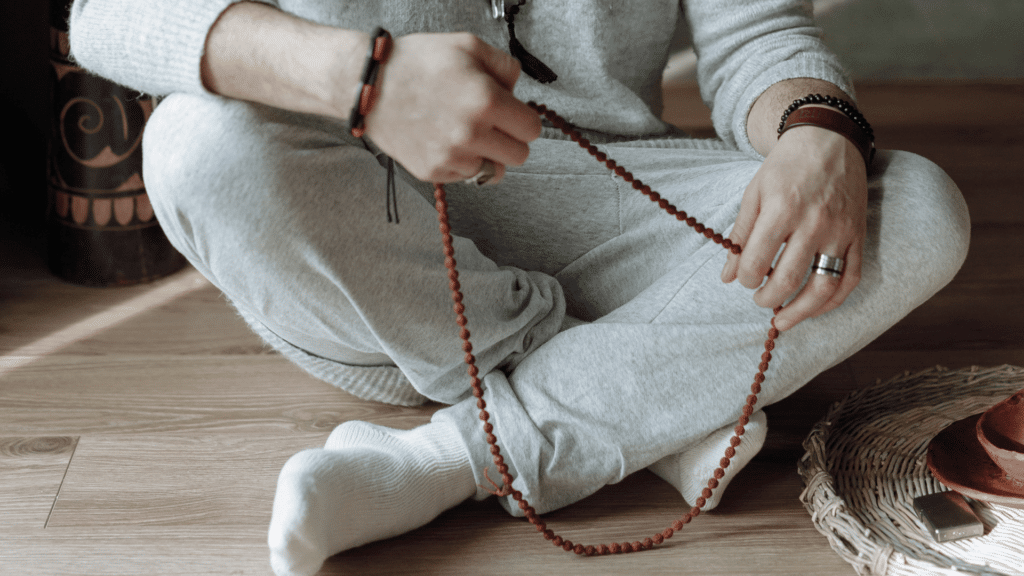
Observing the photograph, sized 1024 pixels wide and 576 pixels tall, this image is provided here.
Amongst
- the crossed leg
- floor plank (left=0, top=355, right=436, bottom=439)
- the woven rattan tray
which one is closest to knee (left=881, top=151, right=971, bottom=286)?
the crossed leg

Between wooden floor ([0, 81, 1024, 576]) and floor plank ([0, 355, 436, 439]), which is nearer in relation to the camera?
wooden floor ([0, 81, 1024, 576])

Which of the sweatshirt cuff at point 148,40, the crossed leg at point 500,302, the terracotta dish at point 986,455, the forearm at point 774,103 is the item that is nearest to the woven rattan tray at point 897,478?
the terracotta dish at point 986,455

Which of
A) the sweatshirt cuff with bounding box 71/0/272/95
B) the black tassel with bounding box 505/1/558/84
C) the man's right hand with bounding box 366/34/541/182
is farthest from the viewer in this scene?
the black tassel with bounding box 505/1/558/84

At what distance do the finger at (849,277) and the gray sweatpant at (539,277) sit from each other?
0.05m

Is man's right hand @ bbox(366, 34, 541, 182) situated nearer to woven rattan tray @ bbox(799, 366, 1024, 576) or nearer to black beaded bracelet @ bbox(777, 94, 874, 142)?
black beaded bracelet @ bbox(777, 94, 874, 142)

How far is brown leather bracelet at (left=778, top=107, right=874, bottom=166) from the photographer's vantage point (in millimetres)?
895

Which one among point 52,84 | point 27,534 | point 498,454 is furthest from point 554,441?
point 52,84

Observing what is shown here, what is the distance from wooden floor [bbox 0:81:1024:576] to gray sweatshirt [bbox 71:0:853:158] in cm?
45

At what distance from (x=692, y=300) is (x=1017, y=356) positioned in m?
0.71

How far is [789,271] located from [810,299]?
0.04 meters

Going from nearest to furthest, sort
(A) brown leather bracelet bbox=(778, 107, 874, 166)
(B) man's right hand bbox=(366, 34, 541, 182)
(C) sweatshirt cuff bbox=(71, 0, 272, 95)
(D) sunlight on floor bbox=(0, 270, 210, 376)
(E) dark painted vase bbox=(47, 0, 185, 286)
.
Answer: (B) man's right hand bbox=(366, 34, 541, 182) < (C) sweatshirt cuff bbox=(71, 0, 272, 95) < (A) brown leather bracelet bbox=(778, 107, 874, 166) < (D) sunlight on floor bbox=(0, 270, 210, 376) < (E) dark painted vase bbox=(47, 0, 185, 286)

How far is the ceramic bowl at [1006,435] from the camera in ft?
2.96

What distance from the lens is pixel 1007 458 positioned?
90 centimetres

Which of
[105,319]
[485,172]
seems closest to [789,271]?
[485,172]
